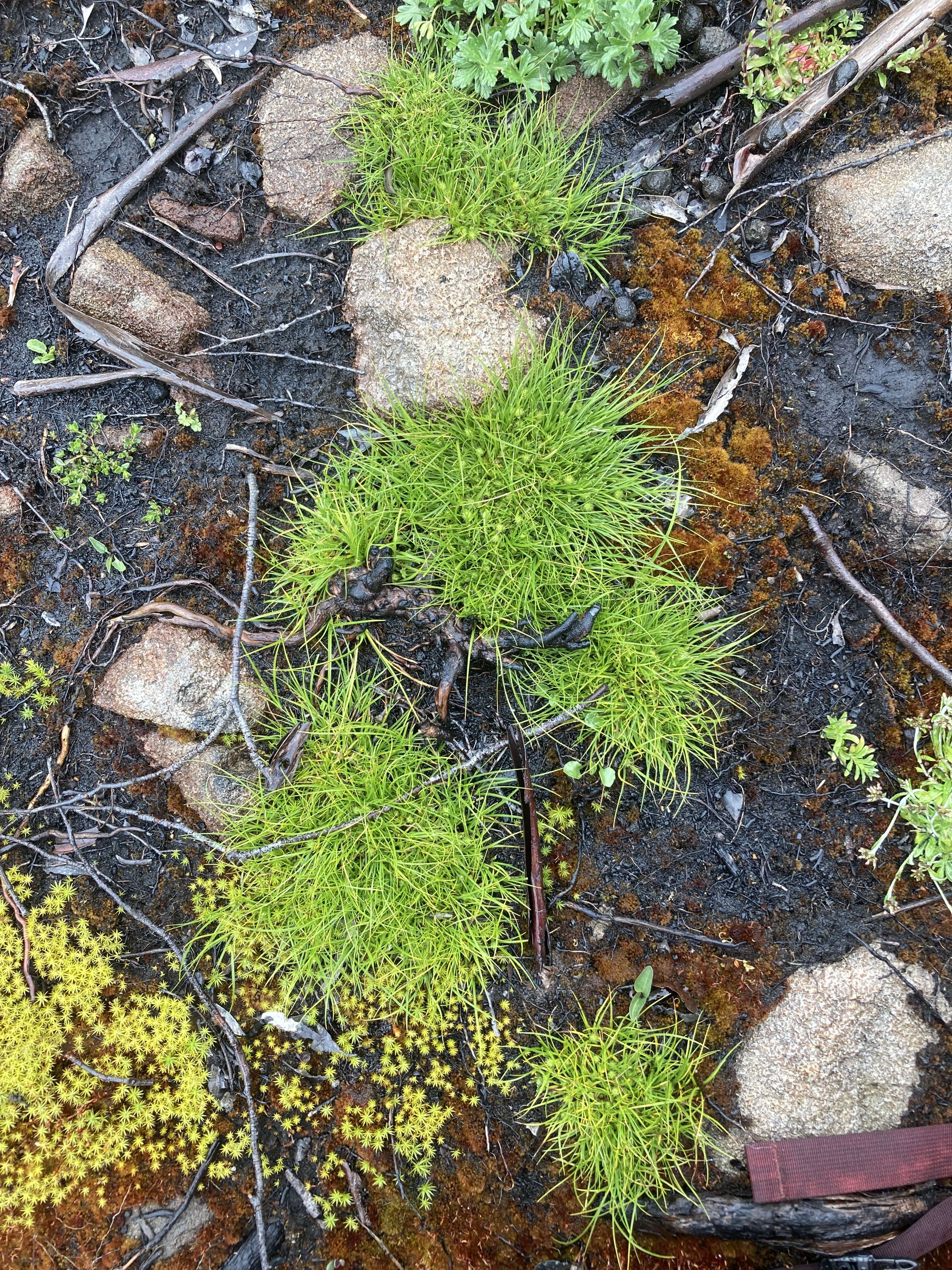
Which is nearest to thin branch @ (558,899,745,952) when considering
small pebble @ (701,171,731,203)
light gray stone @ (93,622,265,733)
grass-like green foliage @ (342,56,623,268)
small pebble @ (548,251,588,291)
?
light gray stone @ (93,622,265,733)

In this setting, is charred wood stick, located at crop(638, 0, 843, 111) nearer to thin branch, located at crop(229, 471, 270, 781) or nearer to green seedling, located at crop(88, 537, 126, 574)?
thin branch, located at crop(229, 471, 270, 781)

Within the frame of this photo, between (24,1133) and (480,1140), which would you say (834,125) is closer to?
(480,1140)

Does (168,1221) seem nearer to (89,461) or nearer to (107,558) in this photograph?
(107,558)

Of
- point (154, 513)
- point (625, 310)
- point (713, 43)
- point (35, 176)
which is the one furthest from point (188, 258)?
point (713, 43)

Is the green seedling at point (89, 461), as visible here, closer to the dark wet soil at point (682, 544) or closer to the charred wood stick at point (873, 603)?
the dark wet soil at point (682, 544)

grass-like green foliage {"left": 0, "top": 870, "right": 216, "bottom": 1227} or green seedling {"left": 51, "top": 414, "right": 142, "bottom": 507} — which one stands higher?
green seedling {"left": 51, "top": 414, "right": 142, "bottom": 507}

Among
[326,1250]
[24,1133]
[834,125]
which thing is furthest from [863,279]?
[24,1133]

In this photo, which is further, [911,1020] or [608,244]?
[608,244]
